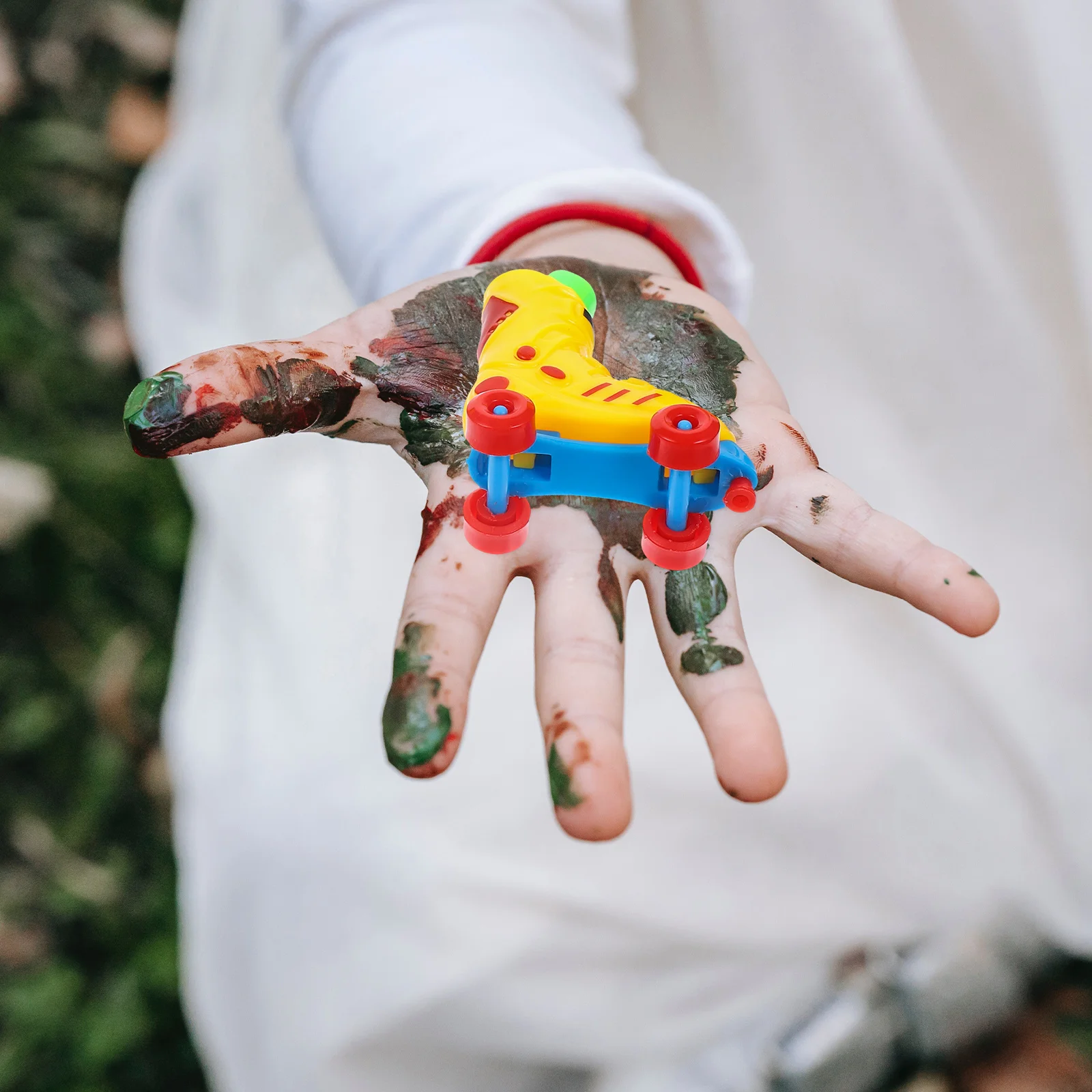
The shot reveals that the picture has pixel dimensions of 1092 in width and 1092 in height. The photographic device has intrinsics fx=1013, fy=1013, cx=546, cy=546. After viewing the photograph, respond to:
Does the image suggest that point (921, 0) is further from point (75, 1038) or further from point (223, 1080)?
point (75, 1038)

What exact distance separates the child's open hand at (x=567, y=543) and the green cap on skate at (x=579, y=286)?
4cm

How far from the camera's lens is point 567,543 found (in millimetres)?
502

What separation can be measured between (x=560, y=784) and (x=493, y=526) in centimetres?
13

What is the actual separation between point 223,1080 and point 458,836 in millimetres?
309

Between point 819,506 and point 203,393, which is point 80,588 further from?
point 819,506

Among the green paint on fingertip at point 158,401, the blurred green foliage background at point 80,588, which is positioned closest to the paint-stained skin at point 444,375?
the green paint on fingertip at point 158,401

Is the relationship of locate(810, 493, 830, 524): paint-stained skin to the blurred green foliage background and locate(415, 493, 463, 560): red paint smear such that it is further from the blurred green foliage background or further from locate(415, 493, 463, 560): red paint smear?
the blurred green foliage background

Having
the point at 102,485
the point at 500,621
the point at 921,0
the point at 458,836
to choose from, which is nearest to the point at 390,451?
the point at 500,621

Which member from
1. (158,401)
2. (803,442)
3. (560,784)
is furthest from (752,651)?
(158,401)

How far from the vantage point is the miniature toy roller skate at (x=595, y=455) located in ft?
1.53

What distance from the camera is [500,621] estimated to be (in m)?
Answer: 0.73

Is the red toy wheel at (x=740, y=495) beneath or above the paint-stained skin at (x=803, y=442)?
beneath

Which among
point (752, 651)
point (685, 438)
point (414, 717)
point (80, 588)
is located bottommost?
point (80, 588)

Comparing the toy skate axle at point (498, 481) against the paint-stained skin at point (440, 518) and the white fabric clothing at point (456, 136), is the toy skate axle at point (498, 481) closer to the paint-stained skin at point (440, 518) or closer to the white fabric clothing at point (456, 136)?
the paint-stained skin at point (440, 518)
